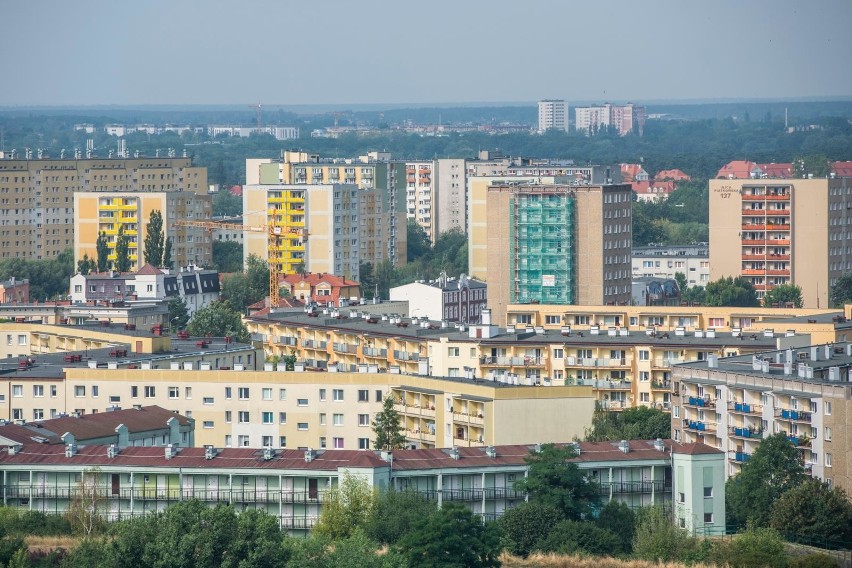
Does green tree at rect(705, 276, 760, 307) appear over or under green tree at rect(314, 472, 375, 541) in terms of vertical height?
over

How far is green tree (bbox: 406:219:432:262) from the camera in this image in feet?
286

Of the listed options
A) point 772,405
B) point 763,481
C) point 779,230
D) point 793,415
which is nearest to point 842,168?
point 779,230

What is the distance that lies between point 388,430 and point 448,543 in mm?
9168

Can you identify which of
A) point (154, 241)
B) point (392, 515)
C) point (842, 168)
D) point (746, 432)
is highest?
point (842, 168)

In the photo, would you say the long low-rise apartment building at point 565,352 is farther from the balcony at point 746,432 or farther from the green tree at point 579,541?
the green tree at point 579,541

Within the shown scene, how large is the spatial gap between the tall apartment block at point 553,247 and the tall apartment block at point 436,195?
37522 millimetres

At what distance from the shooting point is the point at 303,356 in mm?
45531

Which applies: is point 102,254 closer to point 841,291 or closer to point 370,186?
point 370,186

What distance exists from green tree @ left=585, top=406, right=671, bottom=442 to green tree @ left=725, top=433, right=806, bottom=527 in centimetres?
314

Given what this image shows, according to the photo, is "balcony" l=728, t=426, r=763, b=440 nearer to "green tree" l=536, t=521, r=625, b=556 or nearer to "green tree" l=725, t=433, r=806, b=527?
"green tree" l=725, t=433, r=806, b=527

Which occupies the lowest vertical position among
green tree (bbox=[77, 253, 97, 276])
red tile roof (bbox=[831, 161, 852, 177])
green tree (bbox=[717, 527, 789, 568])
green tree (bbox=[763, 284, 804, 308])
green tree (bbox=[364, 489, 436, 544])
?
green tree (bbox=[717, 527, 789, 568])

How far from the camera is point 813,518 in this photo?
2727 centimetres

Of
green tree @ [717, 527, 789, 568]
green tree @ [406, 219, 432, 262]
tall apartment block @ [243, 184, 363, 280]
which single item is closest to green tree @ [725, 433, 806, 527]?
green tree @ [717, 527, 789, 568]

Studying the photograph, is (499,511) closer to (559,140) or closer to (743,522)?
(743,522)
